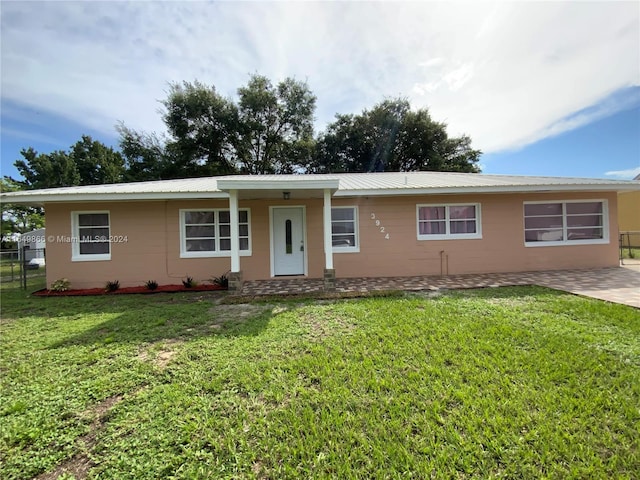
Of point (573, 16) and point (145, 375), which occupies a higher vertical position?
point (573, 16)

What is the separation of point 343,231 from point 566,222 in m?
7.56

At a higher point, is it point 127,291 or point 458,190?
point 458,190

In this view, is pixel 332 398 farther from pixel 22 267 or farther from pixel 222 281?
pixel 22 267

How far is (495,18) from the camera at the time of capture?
26.3ft

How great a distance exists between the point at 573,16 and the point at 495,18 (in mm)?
2009

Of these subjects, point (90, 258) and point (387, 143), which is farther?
point (387, 143)

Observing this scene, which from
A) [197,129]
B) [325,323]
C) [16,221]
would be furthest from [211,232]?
[16,221]

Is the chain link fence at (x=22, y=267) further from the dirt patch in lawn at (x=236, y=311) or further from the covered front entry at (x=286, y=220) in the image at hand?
the dirt patch in lawn at (x=236, y=311)

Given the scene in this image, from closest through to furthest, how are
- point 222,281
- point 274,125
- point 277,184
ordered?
point 277,184 → point 222,281 → point 274,125

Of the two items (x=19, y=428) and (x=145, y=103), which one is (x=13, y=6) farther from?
(x=145, y=103)

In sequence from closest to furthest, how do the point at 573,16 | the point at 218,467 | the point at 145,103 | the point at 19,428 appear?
the point at 218,467 → the point at 19,428 → the point at 573,16 → the point at 145,103

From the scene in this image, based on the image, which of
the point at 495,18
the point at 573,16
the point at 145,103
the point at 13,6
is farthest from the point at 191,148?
the point at 573,16

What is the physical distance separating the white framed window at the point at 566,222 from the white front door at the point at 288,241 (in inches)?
293

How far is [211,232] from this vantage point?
8.85 meters
